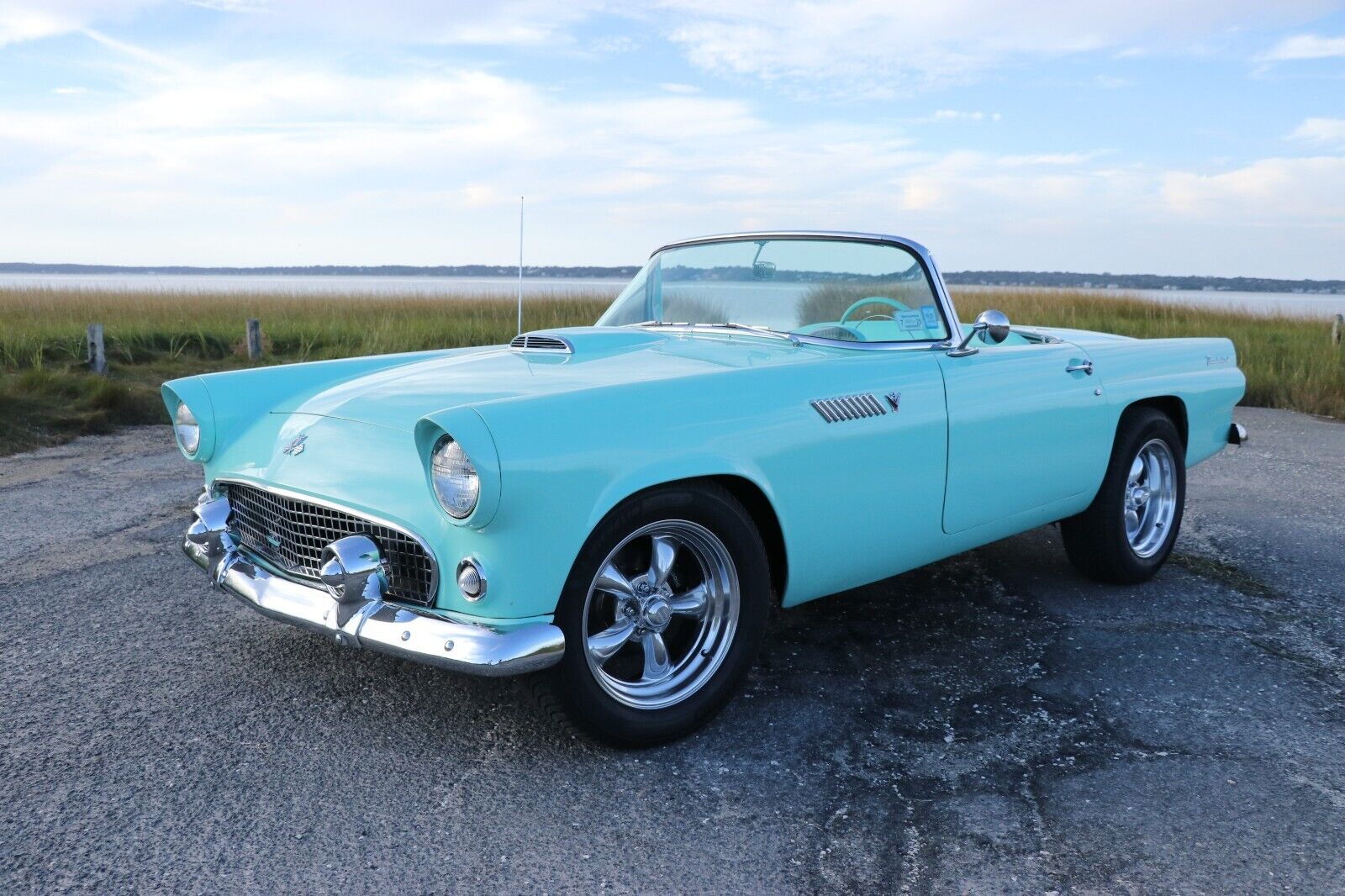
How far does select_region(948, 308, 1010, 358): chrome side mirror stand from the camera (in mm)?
3756

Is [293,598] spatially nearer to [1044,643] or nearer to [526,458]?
[526,458]

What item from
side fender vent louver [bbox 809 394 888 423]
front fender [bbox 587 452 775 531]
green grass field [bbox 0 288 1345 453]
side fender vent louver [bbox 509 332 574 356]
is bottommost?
green grass field [bbox 0 288 1345 453]

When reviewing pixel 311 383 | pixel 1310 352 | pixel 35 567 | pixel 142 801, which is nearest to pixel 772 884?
pixel 142 801

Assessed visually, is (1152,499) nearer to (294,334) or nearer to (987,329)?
(987,329)

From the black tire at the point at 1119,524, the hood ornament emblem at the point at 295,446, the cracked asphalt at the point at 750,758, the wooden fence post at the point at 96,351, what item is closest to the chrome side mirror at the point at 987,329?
the black tire at the point at 1119,524

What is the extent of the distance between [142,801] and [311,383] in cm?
152

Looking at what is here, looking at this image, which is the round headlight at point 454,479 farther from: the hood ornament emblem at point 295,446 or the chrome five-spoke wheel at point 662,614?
the hood ornament emblem at point 295,446

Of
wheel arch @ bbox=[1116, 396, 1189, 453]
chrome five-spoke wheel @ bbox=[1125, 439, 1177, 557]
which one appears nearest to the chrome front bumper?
chrome five-spoke wheel @ bbox=[1125, 439, 1177, 557]

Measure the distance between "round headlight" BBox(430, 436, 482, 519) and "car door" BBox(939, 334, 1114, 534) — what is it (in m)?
1.69

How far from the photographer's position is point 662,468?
8.94 ft

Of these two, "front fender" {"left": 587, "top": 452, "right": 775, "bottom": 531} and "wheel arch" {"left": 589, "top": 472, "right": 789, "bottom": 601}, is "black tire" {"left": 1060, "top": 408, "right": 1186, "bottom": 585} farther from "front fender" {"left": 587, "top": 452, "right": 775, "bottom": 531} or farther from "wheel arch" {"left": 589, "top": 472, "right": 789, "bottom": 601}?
"front fender" {"left": 587, "top": 452, "right": 775, "bottom": 531}

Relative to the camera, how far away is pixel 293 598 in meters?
2.84

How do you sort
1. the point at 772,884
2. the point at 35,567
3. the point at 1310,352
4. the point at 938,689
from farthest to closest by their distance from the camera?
1. the point at 1310,352
2. the point at 35,567
3. the point at 938,689
4. the point at 772,884

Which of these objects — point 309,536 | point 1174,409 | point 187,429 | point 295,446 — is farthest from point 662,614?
point 1174,409
